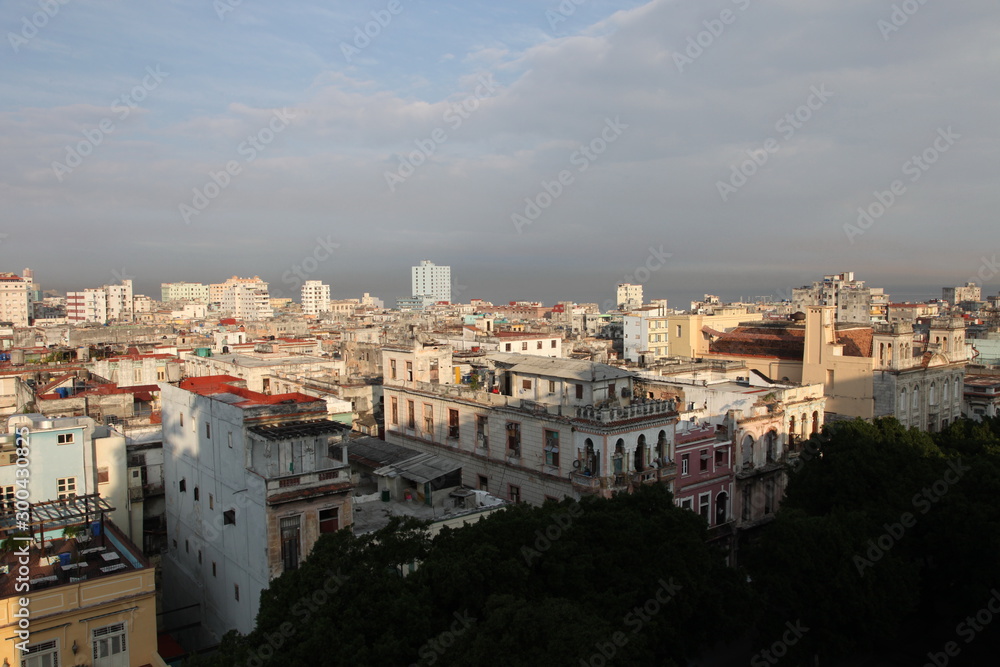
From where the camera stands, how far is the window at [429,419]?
41.7 meters

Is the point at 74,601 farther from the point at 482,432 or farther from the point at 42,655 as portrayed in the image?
the point at 482,432

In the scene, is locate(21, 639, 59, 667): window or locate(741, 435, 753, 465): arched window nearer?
A: locate(21, 639, 59, 667): window

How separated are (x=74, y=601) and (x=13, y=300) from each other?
615 ft

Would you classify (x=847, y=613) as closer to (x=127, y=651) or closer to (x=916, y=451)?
(x=916, y=451)

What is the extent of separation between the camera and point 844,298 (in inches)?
6531

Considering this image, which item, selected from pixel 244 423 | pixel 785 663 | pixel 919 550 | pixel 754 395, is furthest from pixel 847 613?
pixel 244 423

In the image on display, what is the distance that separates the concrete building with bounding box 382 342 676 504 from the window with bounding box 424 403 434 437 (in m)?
0.06

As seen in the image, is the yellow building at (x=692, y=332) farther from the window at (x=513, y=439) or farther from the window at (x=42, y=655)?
the window at (x=42, y=655)

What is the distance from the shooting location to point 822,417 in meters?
48.2

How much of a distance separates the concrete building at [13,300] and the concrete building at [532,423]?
173 metres

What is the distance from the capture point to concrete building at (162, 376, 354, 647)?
26.4 metres

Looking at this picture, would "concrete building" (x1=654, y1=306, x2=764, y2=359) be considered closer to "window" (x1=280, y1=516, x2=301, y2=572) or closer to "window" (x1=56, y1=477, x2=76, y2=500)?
"window" (x1=280, y1=516, x2=301, y2=572)

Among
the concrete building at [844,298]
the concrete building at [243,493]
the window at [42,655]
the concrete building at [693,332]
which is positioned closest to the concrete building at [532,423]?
the concrete building at [243,493]

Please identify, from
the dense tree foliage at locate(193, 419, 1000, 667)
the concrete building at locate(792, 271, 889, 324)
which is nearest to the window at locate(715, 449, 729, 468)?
the dense tree foliage at locate(193, 419, 1000, 667)
